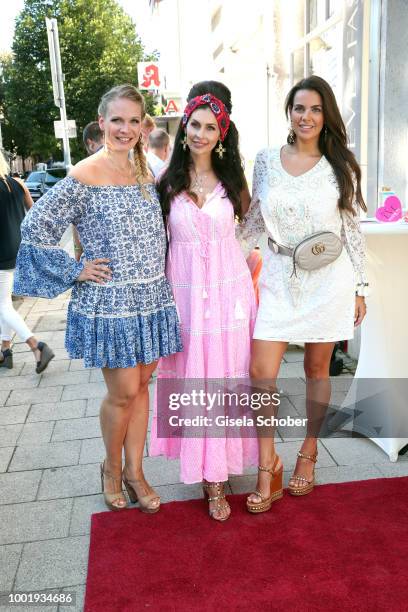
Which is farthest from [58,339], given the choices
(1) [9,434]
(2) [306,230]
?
(2) [306,230]

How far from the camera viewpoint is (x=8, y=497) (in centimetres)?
304

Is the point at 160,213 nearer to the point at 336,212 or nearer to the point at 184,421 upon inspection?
the point at 336,212

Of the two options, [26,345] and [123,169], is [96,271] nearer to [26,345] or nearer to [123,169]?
[123,169]

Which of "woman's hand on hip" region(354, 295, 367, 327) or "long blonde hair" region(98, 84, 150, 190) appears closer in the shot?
"long blonde hair" region(98, 84, 150, 190)

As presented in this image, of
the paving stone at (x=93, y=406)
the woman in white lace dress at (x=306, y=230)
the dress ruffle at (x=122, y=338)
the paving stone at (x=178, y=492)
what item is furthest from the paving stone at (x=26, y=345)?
the woman in white lace dress at (x=306, y=230)

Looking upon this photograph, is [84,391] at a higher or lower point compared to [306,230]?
lower

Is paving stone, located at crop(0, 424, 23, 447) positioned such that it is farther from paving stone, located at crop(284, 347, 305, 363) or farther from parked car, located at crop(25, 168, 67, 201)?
parked car, located at crop(25, 168, 67, 201)

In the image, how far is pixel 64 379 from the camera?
4.75 m

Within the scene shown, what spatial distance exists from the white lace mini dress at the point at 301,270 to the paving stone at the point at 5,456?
5.43 feet

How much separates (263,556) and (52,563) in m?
0.87

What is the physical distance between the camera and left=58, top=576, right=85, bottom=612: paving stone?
2240mm

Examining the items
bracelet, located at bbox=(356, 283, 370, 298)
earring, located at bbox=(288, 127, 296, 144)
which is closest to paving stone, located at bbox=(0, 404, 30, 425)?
bracelet, located at bbox=(356, 283, 370, 298)

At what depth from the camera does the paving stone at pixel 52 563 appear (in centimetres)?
239

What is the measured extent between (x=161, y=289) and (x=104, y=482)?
993mm
